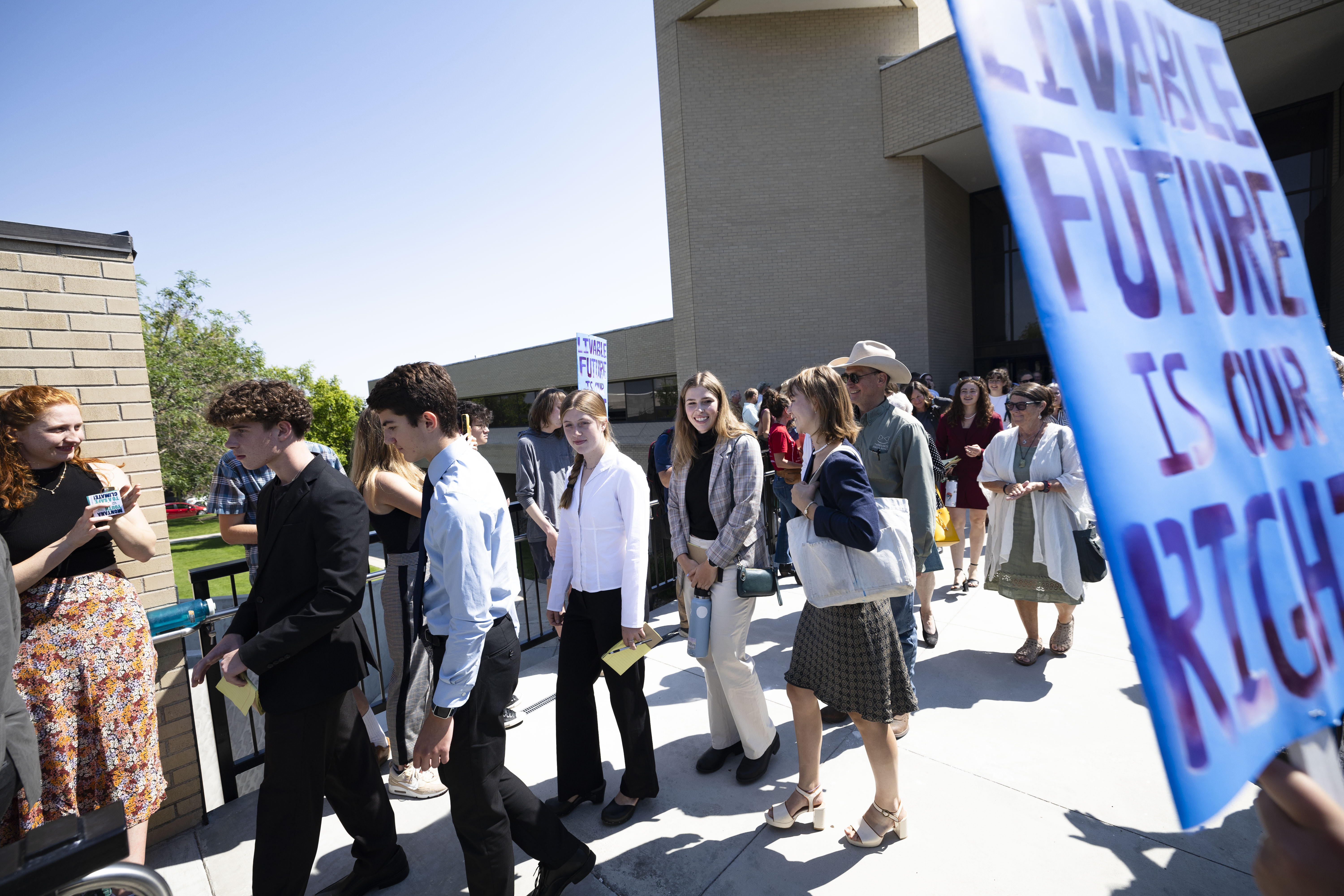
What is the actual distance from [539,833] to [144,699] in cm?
174

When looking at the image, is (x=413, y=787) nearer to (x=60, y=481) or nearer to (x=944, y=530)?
(x=60, y=481)

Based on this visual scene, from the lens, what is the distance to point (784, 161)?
19.0 m

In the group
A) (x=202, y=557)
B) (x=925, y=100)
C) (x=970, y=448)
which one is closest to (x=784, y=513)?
(x=970, y=448)

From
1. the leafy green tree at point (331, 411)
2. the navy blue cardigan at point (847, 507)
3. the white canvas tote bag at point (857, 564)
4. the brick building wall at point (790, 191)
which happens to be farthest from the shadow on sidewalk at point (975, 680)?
the leafy green tree at point (331, 411)

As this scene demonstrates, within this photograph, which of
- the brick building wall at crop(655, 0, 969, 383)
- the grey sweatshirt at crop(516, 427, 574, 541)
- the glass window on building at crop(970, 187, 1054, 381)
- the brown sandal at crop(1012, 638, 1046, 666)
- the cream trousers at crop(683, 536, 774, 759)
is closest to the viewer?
the cream trousers at crop(683, 536, 774, 759)

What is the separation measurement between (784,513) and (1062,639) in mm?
2216

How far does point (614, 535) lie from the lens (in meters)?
2.92

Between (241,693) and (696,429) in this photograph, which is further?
(696,429)

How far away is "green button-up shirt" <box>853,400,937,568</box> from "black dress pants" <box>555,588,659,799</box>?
1783mm

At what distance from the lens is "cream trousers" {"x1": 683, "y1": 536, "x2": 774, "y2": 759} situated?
3.12 metres

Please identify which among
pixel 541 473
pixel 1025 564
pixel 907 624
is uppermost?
pixel 541 473

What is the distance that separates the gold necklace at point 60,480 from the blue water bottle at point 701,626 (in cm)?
268

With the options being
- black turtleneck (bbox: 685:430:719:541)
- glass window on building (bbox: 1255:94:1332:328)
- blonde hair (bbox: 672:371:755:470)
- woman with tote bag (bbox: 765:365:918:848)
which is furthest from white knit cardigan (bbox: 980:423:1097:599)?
glass window on building (bbox: 1255:94:1332:328)

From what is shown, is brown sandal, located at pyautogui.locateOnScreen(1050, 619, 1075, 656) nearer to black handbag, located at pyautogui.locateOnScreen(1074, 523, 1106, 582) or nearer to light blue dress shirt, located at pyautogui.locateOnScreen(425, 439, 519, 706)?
black handbag, located at pyautogui.locateOnScreen(1074, 523, 1106, 582)
